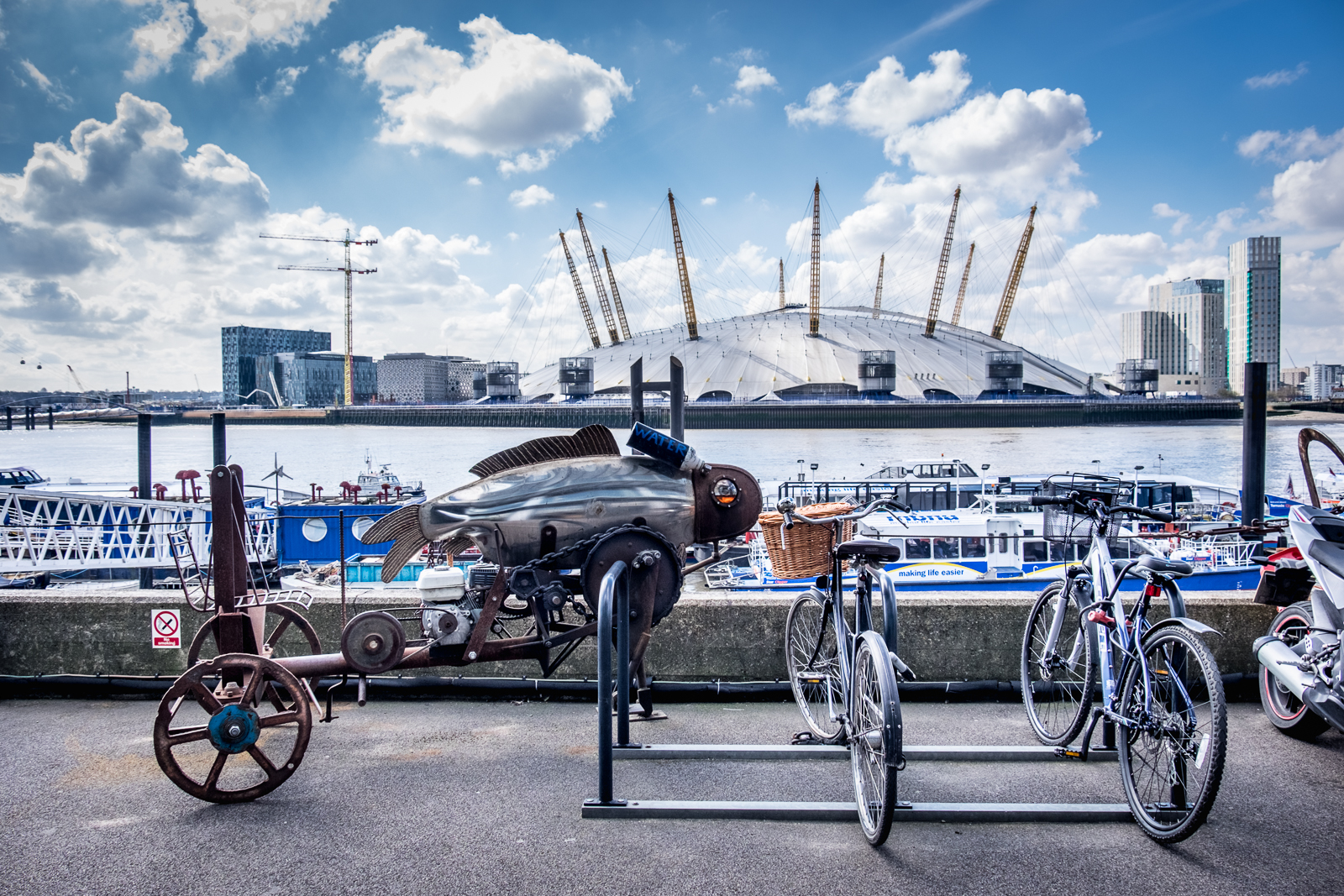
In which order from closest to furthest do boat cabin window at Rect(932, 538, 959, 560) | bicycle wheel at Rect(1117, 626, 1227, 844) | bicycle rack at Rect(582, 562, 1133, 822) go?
1. bicycle wheel at Rect(1117, 626, 1227, 844)
2. bicycle rack at Rect(582, 562, 1133, 822)
3. boat cabin window at Rect(932, 538, 959, 560)

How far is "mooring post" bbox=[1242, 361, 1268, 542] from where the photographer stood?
5633mm

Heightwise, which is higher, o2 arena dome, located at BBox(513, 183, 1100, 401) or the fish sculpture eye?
o2 arena dome, located at BBox(513, 183, 1100, 401)

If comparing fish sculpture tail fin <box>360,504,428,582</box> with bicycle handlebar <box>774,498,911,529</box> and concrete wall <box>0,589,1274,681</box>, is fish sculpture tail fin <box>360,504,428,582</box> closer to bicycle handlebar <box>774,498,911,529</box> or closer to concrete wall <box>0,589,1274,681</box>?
concrete wall <box>0,589,1274,681</box>

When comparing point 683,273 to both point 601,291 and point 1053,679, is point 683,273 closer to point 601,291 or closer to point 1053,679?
point 601,291

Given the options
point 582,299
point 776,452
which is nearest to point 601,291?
point 582,299

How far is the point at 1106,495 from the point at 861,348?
4093 inches

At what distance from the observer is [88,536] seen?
63.4 ft

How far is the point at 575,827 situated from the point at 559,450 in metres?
1.63

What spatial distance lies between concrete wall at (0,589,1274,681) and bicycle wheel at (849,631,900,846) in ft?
4.62

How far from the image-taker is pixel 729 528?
3984 mm

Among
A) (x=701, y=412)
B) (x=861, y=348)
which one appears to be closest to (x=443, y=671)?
(x=701, y=412)

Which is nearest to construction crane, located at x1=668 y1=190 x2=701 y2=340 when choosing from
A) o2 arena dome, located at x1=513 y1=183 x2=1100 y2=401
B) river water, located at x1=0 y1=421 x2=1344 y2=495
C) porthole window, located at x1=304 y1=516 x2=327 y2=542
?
o2 arena dome, located at x1=513 y1=183 x2=1100 y2=401

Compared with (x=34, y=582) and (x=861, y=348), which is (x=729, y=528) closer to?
(x=34, y=582)

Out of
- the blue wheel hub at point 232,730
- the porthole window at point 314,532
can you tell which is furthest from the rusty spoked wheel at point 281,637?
the porthole window at point 314,532
